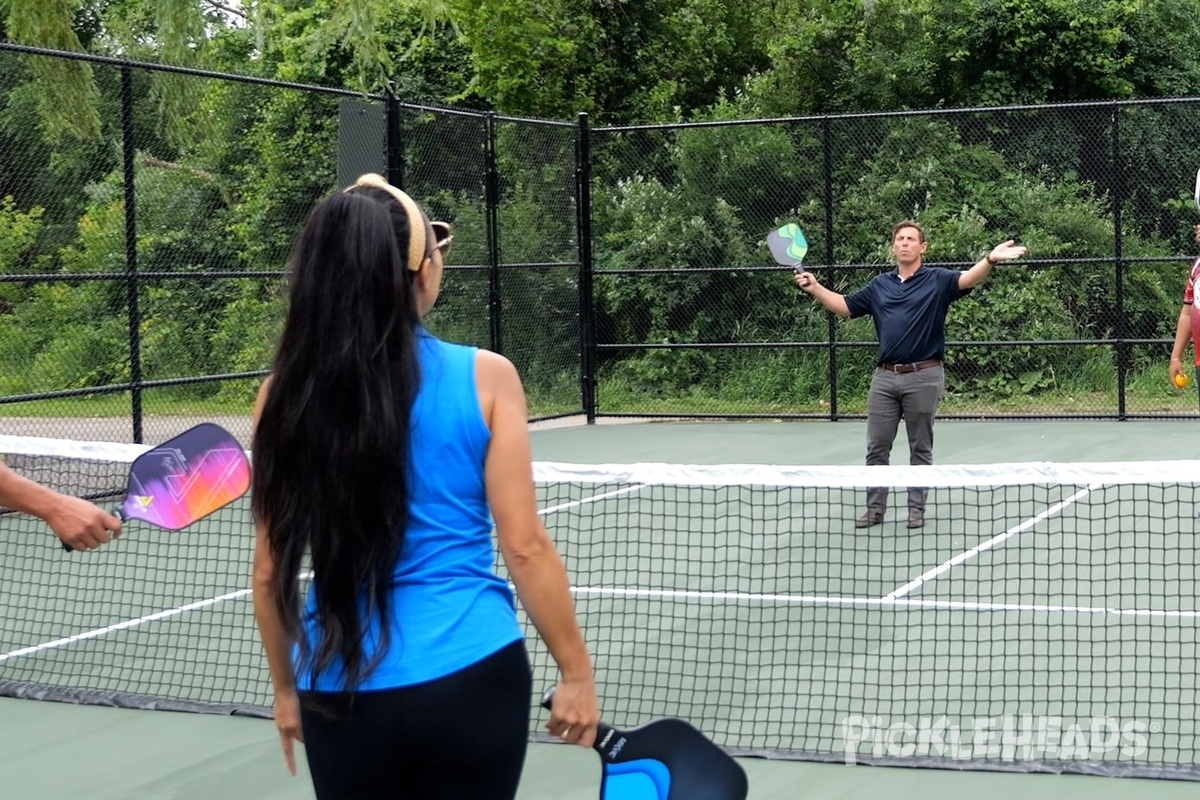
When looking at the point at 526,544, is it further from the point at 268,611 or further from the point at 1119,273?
the point at 1119,273

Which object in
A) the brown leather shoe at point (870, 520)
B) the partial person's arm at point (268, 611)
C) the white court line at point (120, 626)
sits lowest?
the white court line at point (120, 626)

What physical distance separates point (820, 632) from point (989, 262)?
288 centimetres

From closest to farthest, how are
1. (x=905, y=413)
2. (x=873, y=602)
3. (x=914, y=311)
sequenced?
1. (x=873, y=602)
2. (x=914, y=311)
3. (x=905, y=413)

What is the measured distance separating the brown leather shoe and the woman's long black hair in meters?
6.75

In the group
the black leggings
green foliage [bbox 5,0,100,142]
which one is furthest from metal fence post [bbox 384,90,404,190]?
the black leggings

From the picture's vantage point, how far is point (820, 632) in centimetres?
642

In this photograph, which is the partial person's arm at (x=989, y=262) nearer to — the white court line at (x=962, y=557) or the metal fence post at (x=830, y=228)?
the white court line at (x=962, y=557)

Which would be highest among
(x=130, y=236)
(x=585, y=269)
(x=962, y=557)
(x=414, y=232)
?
(x=130, y=236)

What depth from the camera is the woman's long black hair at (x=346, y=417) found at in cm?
234

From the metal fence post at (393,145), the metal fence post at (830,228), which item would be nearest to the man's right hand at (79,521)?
the metal fence post at (393,145)

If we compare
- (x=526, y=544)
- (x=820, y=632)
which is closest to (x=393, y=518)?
(x=526, y=544)

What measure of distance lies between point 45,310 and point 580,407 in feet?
17.2

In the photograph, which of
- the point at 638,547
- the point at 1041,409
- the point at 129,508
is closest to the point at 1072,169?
the point at 1041,409

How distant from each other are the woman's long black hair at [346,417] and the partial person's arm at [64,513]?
801 millimetres
